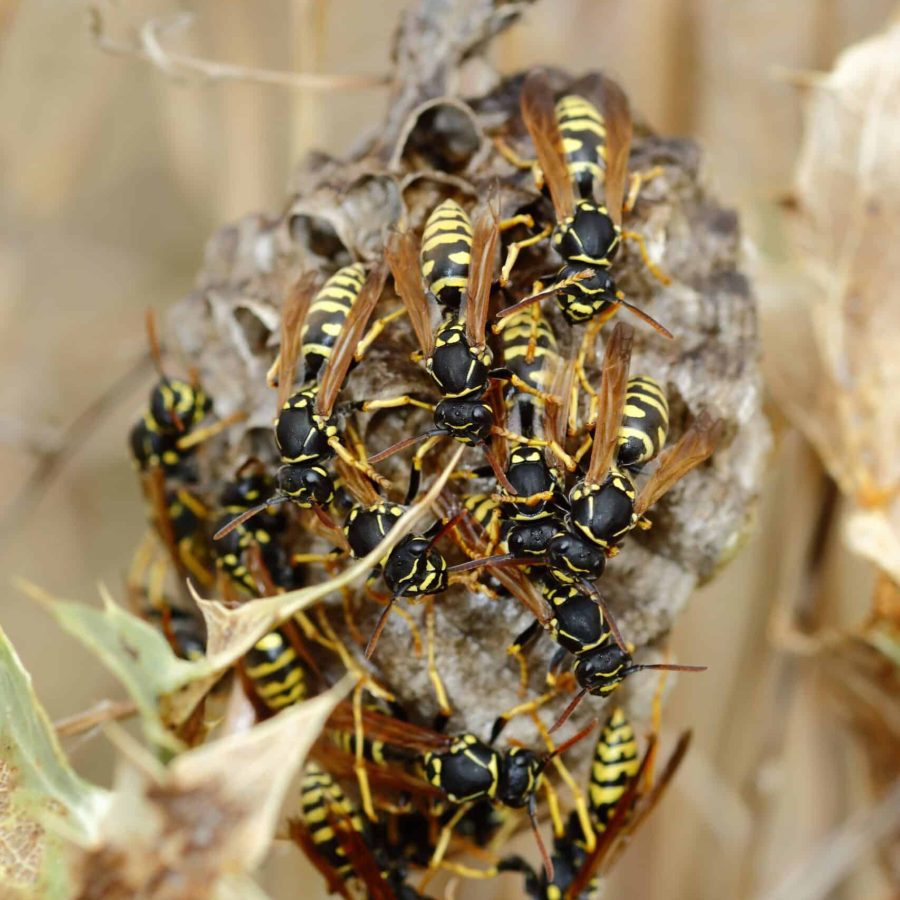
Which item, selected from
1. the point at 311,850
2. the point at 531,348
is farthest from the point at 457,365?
the point at 311,850

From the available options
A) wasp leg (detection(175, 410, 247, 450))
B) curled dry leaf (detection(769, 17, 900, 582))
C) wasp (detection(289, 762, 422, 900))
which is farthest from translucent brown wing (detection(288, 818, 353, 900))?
curled dry leaf (detection(769, 17, 900, 582))

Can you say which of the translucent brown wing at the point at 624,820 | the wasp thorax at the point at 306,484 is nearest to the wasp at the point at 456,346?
the wasp thorax at the point at 306,484

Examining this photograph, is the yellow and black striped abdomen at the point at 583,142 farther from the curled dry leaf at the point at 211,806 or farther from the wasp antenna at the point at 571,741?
the curled dry leaf at the point at 211,806

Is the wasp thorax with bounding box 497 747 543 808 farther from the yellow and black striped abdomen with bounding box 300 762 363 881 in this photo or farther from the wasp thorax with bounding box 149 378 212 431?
the wasp thorax with bounding box 149 378 212 431

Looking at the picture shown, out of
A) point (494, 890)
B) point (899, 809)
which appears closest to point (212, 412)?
point (494, 890)

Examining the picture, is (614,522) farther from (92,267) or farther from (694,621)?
(92,267)

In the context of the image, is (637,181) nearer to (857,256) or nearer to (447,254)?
(447,254)
